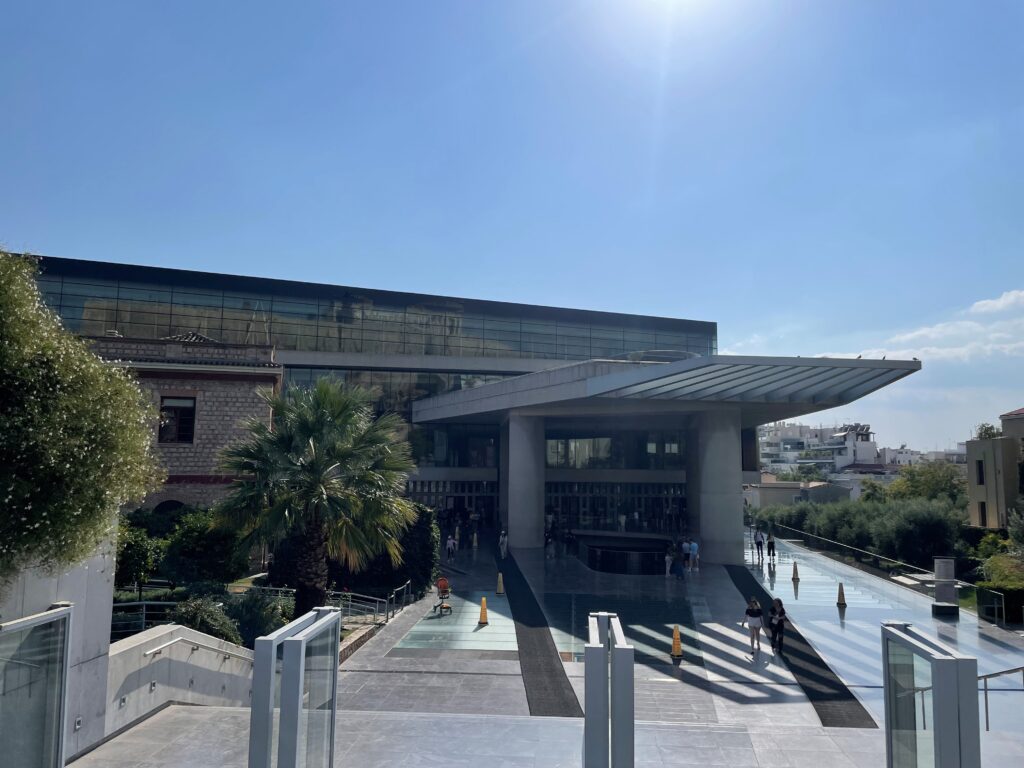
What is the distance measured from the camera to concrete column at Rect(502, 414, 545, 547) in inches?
1351

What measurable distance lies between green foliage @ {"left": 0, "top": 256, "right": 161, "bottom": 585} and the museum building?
991 inches

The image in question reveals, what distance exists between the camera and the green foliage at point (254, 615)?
1488cm

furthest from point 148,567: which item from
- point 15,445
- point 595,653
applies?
point 595,653

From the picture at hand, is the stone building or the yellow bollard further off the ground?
the stone building

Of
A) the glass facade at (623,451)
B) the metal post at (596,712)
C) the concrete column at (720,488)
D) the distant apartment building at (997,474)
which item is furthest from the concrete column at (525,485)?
the metal post at (596,712)

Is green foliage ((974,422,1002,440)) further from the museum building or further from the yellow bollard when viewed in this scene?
the yellow bollard

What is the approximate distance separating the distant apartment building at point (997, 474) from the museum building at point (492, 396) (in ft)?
37.9

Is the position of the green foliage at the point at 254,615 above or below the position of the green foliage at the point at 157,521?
below

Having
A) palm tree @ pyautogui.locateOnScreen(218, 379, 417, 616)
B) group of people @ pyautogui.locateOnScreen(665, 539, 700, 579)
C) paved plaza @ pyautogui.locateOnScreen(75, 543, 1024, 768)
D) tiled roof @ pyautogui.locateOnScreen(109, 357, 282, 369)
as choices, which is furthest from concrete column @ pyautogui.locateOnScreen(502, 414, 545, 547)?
palm tree @ pyautogui.locateOnScreen(218, 379, 417, 616)

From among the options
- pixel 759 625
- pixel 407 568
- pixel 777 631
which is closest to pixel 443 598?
pixel 407 568

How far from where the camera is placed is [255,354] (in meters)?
28.3

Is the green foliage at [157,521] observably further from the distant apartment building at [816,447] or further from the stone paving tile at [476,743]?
the distant apartment building at [816,447]

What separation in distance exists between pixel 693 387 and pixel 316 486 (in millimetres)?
15525

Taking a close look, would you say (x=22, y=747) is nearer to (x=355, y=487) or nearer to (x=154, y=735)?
(x=154, y=735)
